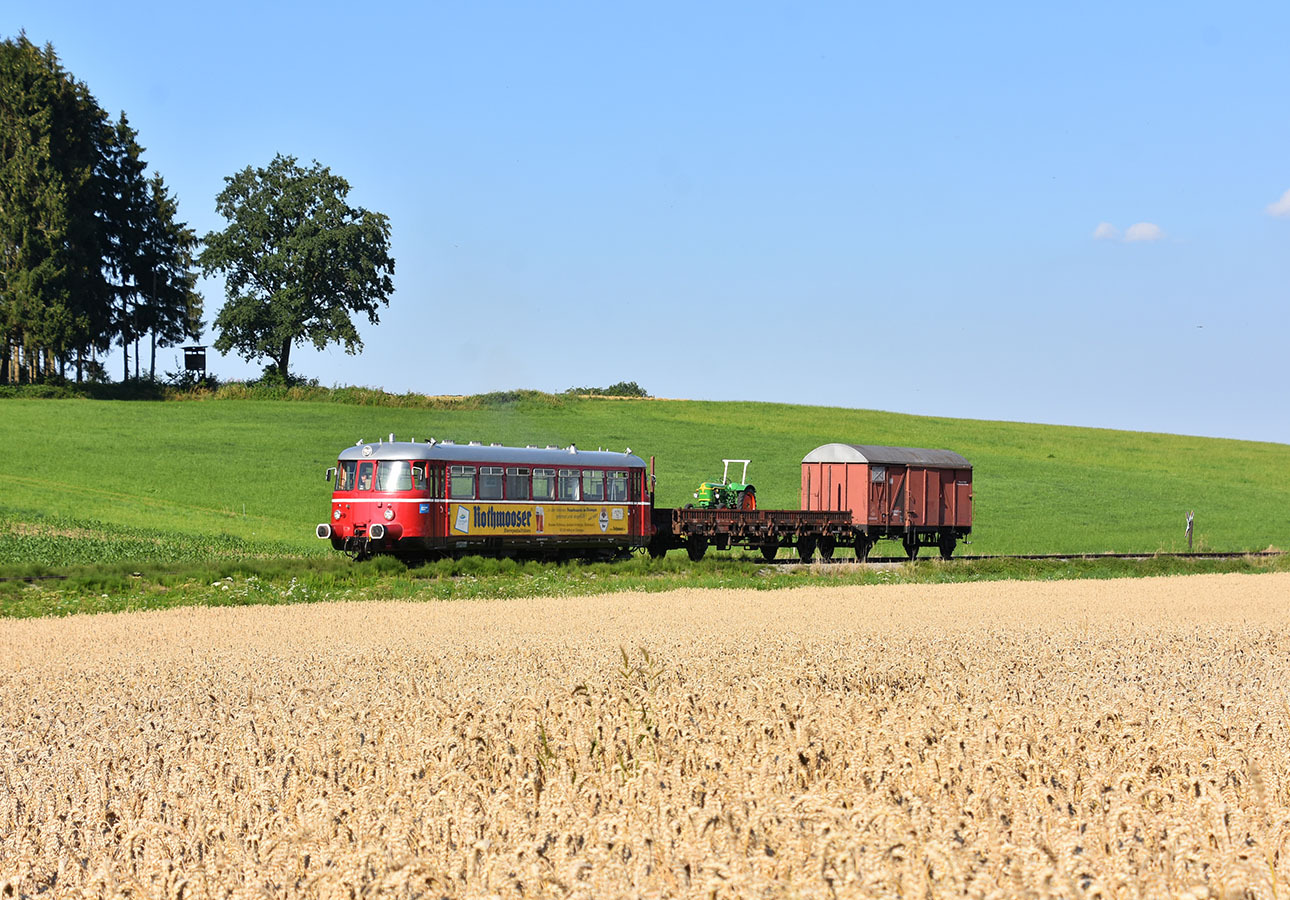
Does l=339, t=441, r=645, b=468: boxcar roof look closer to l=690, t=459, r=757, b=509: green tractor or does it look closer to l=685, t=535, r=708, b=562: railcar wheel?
l=685, t=535, r=708, b=562: railcar wheel

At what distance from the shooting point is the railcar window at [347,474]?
31031 millimetres

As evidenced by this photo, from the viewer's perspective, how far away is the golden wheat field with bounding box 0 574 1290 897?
12.5 feet

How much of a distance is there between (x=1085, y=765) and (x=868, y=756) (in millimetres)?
932

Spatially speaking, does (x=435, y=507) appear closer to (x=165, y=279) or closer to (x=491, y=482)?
(x=491, y=482)

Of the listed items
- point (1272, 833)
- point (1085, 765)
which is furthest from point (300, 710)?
point (1272, 833)

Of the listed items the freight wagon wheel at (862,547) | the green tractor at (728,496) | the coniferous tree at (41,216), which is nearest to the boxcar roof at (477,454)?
the green tractor at (728,496)

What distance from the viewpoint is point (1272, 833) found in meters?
4.48

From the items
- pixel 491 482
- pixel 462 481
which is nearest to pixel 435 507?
pixel 462 481

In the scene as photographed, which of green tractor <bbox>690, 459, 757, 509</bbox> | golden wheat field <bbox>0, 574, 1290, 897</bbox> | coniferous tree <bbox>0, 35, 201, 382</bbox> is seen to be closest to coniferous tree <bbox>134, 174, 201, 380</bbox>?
coniferous tree <bbox>0, 35, 201, 382</bbox>

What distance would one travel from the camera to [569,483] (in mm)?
32594

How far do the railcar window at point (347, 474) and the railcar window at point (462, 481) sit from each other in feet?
7.88

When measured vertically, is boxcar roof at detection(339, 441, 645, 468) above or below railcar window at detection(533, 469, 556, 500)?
above

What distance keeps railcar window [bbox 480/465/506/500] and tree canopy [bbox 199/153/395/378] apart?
54.2m

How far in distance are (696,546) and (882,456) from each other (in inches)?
264
